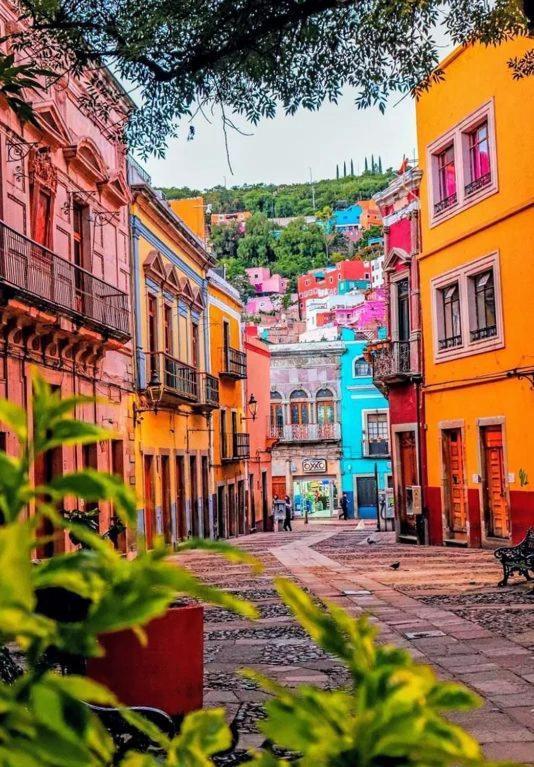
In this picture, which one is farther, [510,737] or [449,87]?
[449,87]

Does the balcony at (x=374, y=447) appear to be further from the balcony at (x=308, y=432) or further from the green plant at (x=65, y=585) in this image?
the green plant at (x=65, y=585)

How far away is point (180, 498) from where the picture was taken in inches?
1000

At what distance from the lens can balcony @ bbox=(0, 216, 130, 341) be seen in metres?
13.3

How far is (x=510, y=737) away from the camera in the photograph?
527cm

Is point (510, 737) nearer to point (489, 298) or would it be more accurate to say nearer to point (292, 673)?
point (292, 673)

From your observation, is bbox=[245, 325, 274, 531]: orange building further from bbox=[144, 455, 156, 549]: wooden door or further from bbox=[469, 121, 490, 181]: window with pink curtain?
bbox=[469, 121, 490, 181]: window with pink curtain

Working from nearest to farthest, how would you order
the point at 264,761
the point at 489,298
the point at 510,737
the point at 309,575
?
the point at 264,761 < the point at 510,737 < the point at 309,575 < the point at 489,298

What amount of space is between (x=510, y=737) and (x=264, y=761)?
4.75 m

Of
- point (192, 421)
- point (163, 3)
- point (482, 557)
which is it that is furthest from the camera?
point (192, 421)

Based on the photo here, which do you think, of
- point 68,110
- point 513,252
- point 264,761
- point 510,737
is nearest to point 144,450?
point 68,110

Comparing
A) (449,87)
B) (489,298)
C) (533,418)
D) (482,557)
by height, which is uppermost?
(449,87)

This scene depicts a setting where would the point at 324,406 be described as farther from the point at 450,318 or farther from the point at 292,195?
the point at 292,195

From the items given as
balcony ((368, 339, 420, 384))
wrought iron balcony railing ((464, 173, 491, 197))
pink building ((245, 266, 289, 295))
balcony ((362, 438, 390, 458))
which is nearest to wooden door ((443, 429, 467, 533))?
balcony ((368, 339, 420, 384))

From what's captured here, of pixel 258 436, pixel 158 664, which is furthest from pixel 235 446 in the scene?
pixel 158 664
